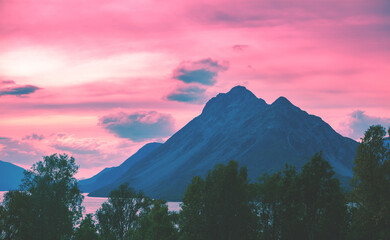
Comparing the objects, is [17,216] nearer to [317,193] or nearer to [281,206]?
[281,206]

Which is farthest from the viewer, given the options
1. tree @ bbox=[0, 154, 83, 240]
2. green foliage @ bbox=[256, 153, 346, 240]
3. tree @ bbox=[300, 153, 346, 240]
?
tree @ bbox=[0, 154, 83, 240]

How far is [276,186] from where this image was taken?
65.1 meters

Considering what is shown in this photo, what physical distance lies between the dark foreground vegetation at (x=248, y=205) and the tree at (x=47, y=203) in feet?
0.57

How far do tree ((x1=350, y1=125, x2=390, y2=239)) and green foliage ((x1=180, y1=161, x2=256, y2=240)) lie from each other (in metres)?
16.6

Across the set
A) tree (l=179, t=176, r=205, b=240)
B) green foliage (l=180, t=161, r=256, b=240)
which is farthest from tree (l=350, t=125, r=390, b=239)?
tree (l=179, t=176, r=205, b=240)

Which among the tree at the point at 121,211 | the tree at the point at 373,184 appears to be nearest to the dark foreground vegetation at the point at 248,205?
the tree at the point at 373,184

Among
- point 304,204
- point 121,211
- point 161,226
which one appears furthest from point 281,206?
point 121,211

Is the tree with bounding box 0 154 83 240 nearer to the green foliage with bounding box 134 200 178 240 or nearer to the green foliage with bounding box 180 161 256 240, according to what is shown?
the green foliage with bounding box 134 200 178 240

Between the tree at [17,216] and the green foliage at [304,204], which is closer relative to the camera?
the green foliage at [304,204]

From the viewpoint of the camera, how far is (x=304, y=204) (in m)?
59.0

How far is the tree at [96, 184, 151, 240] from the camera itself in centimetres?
11569

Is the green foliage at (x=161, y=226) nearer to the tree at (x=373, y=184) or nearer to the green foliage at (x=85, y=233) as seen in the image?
the green foliage at (x=85, y=233)

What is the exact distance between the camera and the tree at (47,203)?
7656cm

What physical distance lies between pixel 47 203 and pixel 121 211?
4145 cm
